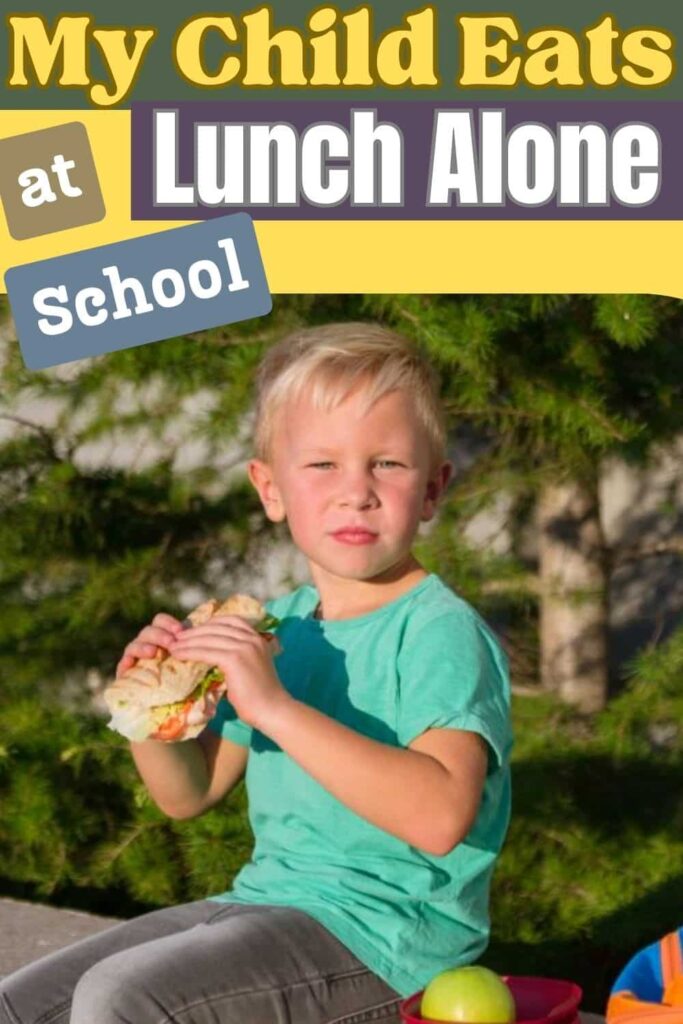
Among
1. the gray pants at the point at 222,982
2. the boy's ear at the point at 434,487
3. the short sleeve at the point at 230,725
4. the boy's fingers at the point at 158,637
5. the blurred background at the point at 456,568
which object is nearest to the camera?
the gray pants at the point at 222,982

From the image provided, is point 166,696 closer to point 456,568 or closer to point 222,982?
point 222,982

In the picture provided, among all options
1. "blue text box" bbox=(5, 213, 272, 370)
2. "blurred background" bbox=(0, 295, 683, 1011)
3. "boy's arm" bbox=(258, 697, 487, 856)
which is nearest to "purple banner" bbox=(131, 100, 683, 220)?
"blue text box" bbox=(5, 213, 272, 370)

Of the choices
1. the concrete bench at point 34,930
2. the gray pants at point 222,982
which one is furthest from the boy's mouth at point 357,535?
the concrete bench at point 34,930

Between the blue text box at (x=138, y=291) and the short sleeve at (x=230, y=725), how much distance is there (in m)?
1.27

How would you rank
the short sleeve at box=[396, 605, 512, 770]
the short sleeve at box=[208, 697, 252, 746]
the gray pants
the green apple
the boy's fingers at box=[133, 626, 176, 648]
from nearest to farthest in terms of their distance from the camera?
the green apple → the gray pants → the short sleeve at box=[396, 605, 512, 770] → the boy's fingers at box=[133, 626, 176, 648] → the short sleeve at box=[208, 697, 252, 746]

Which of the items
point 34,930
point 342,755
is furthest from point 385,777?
point 34,930

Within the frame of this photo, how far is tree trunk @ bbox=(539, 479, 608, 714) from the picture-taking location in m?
4.46

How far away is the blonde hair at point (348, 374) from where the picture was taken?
2559 mm

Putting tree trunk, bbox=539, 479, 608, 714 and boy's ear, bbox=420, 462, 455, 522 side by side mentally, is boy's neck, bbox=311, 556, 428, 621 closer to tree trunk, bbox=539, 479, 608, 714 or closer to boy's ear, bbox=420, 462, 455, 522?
boy's ear, bbox=420, 462, 455, 522

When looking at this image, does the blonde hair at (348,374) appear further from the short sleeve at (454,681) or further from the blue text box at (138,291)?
the blue text box at (138,291)

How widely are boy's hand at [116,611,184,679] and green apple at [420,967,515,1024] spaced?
61 cm

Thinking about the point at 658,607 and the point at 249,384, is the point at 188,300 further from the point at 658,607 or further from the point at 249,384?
the point at 658,607

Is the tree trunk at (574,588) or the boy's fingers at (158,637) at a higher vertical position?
the boy's fingers at (158,637)

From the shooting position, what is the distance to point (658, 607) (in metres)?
4.88
